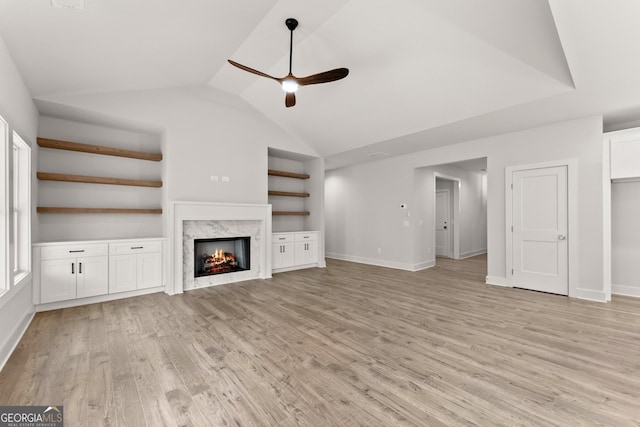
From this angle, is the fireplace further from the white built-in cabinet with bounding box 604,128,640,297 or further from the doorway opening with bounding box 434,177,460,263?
the white built-in cabinet with bounding box 604,128,640,297

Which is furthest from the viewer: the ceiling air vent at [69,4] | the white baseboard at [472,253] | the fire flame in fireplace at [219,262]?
the white baseboard at [472,253]

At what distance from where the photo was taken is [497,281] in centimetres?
514

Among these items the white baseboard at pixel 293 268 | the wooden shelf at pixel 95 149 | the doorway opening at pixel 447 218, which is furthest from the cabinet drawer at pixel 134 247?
the doorway opening at pixel 447 218

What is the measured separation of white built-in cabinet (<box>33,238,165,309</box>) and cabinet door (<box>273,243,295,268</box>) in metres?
2.21

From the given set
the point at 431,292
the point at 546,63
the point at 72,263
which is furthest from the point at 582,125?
the point at 72,263

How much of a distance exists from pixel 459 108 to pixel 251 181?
12.6 feet

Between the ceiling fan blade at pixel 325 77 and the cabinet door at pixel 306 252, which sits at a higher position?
the ceiling fan blade at pixel 325 77

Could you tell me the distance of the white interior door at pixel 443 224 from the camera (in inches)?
341

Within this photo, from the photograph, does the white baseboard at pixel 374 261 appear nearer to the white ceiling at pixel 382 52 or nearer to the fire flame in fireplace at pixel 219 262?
the white ceiling at pixel 382 52

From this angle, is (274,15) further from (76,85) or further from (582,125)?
(582,125)

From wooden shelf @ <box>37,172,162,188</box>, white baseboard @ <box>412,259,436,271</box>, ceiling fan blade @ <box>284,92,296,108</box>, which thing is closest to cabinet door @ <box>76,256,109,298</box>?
wooden shelf @ <box>37,172,162,188</box>

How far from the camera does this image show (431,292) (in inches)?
183

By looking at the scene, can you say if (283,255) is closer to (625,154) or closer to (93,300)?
(93,300)

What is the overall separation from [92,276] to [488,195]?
656 cm
